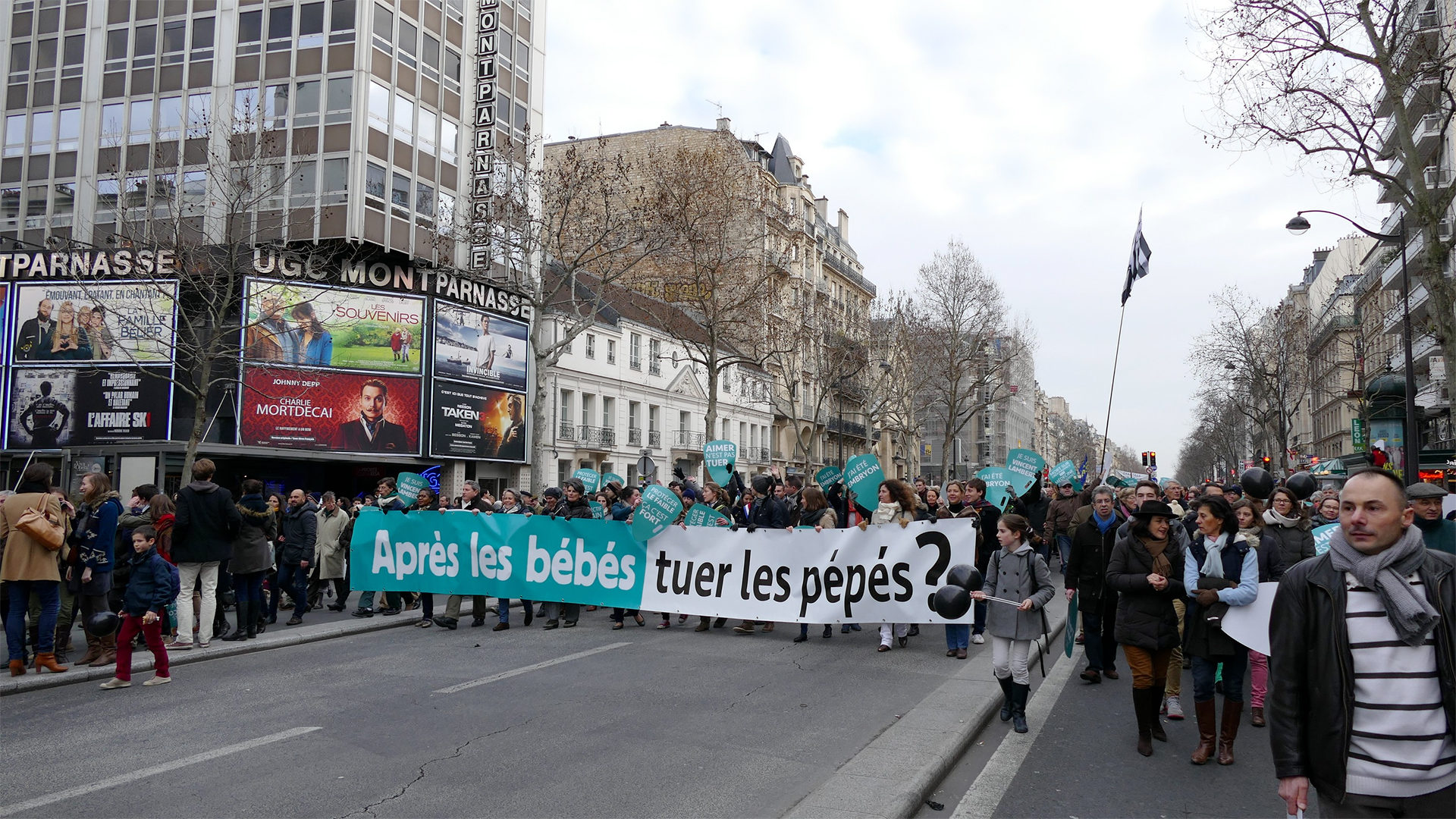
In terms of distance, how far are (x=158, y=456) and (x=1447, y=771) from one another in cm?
→ 2547

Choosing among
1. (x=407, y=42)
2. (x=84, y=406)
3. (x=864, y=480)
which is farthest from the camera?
(x=407, y=42)

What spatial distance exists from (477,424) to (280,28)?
1535cm

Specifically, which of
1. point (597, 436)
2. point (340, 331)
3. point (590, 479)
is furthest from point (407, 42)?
point (590, 479)

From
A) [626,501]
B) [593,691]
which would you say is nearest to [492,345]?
[626,501]

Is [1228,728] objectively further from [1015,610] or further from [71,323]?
[71,323]

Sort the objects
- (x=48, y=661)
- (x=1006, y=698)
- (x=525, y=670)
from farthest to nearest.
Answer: (x=525, y=670) → (x=48, y=661) → (x=1006, y=698)

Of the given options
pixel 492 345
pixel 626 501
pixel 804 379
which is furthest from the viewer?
pixel 804 379

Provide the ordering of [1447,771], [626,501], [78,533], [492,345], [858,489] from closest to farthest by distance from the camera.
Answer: [1447,771], [78,533], [858,489], [626,501], [492,345]

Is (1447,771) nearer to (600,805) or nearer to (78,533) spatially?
(600,805)

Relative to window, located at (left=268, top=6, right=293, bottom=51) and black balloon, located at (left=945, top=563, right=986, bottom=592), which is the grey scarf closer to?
black balloon, located at (left=945, top=563, right=986, bottom=592)

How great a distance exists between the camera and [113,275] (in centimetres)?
3281

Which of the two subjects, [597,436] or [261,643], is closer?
[261,643]

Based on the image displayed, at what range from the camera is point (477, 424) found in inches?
1501

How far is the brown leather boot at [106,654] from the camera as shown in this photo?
31.4 feet
